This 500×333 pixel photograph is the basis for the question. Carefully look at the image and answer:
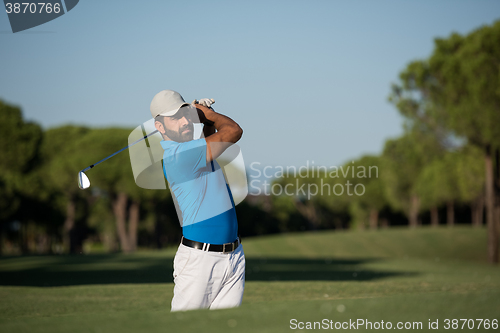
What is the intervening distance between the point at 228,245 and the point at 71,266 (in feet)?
55.7

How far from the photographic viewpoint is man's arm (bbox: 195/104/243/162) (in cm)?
401

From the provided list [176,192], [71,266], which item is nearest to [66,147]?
[71,266]

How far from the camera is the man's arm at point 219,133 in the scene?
13.1ft

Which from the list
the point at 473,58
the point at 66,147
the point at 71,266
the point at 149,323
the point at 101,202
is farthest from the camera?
the point at 101,202

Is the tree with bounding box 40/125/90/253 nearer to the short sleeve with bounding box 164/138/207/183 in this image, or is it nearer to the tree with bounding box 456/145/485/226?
the tree with bounding box 456/145/485/226

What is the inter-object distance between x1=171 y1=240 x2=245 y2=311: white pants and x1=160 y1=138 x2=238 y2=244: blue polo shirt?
0.13 m

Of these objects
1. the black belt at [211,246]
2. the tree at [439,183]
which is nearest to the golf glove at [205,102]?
the black belt at [211,246]

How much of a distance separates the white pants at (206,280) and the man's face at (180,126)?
0.87 meters

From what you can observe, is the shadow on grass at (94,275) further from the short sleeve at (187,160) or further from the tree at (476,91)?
the tree at (476,91)

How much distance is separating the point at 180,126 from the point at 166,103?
0.69 feet

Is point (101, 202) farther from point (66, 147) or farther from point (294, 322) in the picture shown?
point (294, 322)

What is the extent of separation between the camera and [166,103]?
416cm

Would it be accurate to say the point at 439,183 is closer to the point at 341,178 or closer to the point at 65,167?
the point at 341,178

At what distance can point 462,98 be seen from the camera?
1000 inches
